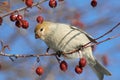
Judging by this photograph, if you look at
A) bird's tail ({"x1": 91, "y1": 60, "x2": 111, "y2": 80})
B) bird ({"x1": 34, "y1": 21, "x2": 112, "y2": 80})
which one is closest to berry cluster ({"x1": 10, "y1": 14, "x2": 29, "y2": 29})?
bird ({"x1": 34, "y1": 21, "x2": 112, "y2": 80})

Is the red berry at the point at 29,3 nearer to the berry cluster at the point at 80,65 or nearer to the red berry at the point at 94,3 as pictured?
the red berry at the point at 94,3

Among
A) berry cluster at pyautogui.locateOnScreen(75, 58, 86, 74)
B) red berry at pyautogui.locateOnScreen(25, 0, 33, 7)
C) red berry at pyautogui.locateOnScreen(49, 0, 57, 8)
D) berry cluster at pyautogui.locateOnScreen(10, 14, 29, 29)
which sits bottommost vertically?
berry cluster at pyautogui.locateOnScreen(75, 58, 86, 74)

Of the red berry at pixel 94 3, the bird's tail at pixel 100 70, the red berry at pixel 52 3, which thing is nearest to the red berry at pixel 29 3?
the red berry at pixel 52 3

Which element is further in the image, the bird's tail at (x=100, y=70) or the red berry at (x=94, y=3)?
the bird's tail at (x=100, y=70)

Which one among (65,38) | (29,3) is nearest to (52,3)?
(29,3)

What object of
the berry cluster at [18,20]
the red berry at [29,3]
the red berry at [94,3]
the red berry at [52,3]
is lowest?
the berry cluster at [18,20]

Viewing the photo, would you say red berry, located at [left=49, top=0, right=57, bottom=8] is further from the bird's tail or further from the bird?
the bird's tail

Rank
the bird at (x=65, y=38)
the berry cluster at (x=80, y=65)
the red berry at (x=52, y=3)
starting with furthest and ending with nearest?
the bird at (x=65, y=38) < the berry cluster at (x=80, y=65) < the red berry at (x=52, y=3)

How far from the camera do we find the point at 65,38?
324cm

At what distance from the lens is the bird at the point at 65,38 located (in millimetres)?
3217

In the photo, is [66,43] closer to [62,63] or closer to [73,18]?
[62,63]

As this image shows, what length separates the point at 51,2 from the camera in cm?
254

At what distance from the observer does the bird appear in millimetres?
3217

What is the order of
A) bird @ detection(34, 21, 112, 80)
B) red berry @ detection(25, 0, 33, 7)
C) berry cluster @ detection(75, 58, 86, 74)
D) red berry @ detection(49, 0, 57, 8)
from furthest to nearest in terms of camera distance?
bird @ detection(34, 21, 112, 80) → berry cluster @ detection(75, 58, 86, 74) → red berry @ detection(49, 0, 57, 8) → red berry @ detection(25, 0, 33, 7)
